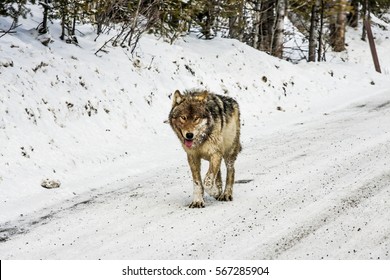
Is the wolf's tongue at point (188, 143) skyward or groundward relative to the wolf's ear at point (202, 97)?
groundward

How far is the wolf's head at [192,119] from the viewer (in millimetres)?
8039

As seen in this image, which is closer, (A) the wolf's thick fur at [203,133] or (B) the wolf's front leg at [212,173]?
(A) the wolf's thick fur at [203,133]

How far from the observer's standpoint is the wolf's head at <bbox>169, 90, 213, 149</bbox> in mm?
8039

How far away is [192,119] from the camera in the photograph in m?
8.05

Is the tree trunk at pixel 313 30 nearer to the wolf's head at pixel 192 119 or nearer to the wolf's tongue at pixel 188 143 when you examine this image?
the wolf's head at pixel 192 119

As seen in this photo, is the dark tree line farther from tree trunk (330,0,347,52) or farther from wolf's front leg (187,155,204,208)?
wolf's front leg (187,155,204,208)

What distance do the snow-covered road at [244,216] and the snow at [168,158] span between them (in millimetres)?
21

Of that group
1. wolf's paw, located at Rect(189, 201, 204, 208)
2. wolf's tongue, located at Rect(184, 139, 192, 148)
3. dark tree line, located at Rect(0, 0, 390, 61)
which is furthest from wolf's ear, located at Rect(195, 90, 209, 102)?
dark tree line, located at Rect(0, 0, 390, 61)

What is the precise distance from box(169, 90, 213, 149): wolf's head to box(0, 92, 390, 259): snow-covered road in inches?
38.6

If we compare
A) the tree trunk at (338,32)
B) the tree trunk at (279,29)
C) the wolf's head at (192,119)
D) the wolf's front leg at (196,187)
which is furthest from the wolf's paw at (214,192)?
the tree trunk at (338,32)

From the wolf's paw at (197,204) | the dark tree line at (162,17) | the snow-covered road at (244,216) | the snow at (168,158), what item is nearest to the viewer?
the snow-covered road at (244,216)

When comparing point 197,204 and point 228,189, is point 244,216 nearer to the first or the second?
point 197,204

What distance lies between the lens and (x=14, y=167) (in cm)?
1034

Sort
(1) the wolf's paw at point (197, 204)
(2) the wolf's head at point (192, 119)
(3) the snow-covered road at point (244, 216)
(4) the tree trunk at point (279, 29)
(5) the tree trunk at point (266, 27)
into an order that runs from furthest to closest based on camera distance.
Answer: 1. (5) the tree trunk at point (266, 27)
2. (4) the tree trunk at point (279, 29)
3. (1) the wolf's paw at point (197, 204)
4. (2) the wolf's head at point (192, 119)
5. (3) the snow-covered road at point (244, 216)
